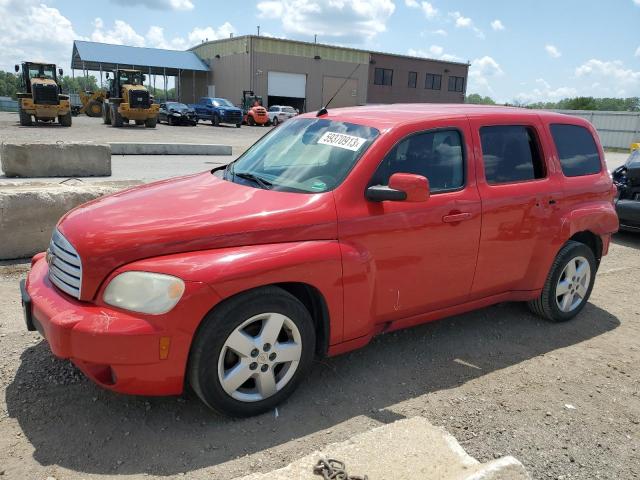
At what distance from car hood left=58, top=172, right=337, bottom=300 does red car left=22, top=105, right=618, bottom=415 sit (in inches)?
0.4

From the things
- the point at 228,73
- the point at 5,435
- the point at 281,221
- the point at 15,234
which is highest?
the point at 228,73

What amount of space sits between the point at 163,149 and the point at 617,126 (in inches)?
1074

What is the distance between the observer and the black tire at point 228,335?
2842mm

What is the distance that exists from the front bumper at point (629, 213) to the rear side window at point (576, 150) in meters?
3.57

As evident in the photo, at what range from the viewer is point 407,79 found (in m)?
62.1

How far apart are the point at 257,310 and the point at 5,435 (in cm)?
151

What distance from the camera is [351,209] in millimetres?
3295

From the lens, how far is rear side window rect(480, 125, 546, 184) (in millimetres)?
4008

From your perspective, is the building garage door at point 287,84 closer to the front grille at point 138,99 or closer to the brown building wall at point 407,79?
the brown building wall at point 407,79

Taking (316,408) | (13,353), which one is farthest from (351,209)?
(13,353)

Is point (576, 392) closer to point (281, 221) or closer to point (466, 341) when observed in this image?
point (466, 341)

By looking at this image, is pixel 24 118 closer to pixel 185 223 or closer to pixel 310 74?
pixel 185 223

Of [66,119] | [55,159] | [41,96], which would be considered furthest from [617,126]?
[55,159]

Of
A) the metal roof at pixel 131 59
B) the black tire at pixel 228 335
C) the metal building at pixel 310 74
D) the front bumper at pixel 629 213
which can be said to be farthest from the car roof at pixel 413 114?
the metal roof at pixel 131 59
